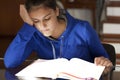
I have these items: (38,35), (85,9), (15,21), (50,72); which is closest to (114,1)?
(85,9)

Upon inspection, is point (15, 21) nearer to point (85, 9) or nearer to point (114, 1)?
point (85, 9)

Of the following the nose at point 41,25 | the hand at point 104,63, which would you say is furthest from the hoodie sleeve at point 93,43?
the nose at point 41,25

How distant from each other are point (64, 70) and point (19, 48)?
375 mm

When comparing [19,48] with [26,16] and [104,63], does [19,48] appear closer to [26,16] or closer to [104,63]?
[26,16]

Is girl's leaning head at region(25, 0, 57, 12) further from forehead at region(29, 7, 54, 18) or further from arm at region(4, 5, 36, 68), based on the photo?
arm at region(4, 5, 36, 68)

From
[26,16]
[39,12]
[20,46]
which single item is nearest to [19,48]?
[20,46]

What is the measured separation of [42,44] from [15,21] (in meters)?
2.61

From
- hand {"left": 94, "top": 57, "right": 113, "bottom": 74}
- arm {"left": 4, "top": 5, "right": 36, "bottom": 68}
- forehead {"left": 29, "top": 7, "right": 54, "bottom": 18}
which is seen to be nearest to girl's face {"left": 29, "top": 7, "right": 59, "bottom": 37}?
forehead {"left": 29, "top": 7, "right": 54, "bottom": 18}

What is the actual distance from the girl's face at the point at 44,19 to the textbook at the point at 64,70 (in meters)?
0.17

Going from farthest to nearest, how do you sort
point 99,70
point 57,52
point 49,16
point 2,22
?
point 2,22 → point 57,52 → point 49,16 → point 99,70

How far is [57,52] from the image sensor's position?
1515 millimetres

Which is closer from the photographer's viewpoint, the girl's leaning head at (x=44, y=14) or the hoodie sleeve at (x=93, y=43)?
the girl's leaning head at (x=44, y=14)

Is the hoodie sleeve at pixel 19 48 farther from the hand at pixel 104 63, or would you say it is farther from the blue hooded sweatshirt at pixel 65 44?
the hand at pixel 104 63

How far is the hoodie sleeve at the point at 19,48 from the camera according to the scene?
1.54m
